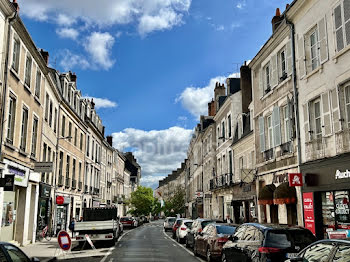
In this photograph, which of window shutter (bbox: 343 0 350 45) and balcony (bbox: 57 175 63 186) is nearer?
window shutter (bbox: 343 0 350 45)

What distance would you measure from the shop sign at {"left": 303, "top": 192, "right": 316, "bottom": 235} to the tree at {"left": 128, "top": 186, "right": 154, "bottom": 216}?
6461 cm

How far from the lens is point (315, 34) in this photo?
15.1m

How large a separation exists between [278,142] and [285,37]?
4785 millimetres

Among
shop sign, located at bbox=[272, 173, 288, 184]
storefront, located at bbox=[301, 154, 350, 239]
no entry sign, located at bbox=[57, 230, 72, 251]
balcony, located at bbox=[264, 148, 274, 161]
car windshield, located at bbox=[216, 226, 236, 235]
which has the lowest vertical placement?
no entry sign, located at bbox=[57, 230, 72, 251]

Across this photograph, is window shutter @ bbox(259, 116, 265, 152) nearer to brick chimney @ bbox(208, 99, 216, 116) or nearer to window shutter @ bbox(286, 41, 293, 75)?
window shutter @ bbox(286, 41, 293, 75)

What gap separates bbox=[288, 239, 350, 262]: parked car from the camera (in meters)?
5.72

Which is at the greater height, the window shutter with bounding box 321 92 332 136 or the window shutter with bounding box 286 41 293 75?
the window shutter with bounding box 286 41 293 75

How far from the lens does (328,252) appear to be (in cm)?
607

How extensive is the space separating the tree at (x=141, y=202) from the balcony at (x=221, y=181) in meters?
43.2

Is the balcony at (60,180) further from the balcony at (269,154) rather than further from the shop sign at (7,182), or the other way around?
the balcony at (269,154)

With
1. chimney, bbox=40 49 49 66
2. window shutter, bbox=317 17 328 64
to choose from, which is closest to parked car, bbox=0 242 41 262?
window shutter, bbox=317 17 328 64

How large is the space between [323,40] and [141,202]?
221 ft

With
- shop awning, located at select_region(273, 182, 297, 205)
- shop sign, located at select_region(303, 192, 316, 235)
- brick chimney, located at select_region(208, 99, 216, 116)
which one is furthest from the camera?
brick chimney, located at select_region(208, 99, 216, 116)

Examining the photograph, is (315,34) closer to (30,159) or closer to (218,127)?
(30,159)
